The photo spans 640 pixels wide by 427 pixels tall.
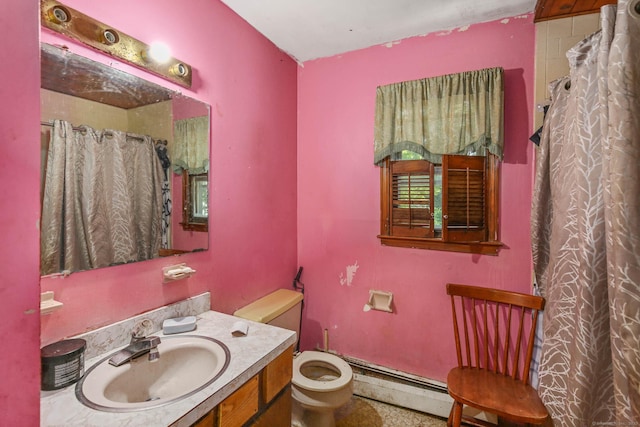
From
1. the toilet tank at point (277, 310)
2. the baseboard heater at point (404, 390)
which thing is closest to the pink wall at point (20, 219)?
the toilet tank at point (277, 310)

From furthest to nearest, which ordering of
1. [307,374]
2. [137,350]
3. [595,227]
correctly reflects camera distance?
[307,374], [137,350], [595,227]

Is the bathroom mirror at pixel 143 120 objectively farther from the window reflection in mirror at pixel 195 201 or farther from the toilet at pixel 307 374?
the toilet at pixel 307 374

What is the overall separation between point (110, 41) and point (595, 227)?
180cm

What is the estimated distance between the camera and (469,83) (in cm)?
174

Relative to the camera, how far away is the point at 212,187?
61.7 inches

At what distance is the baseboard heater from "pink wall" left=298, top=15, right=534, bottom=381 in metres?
0.06

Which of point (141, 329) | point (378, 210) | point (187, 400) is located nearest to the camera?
point (187, 400)

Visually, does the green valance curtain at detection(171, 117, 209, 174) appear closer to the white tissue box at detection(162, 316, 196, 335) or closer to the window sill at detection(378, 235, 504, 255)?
the white tissue box at detection(162, 316, 196, 335)

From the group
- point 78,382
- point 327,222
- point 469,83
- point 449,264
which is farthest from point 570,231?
point 78,382

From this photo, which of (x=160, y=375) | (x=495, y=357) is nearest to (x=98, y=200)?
(x=160, y=375)

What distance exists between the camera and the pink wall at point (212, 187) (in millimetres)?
459

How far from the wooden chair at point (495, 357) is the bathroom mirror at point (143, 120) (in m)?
1.47

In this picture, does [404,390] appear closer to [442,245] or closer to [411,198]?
[442,245]

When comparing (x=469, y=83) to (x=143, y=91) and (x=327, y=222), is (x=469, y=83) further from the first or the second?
(x=143, y=91)
